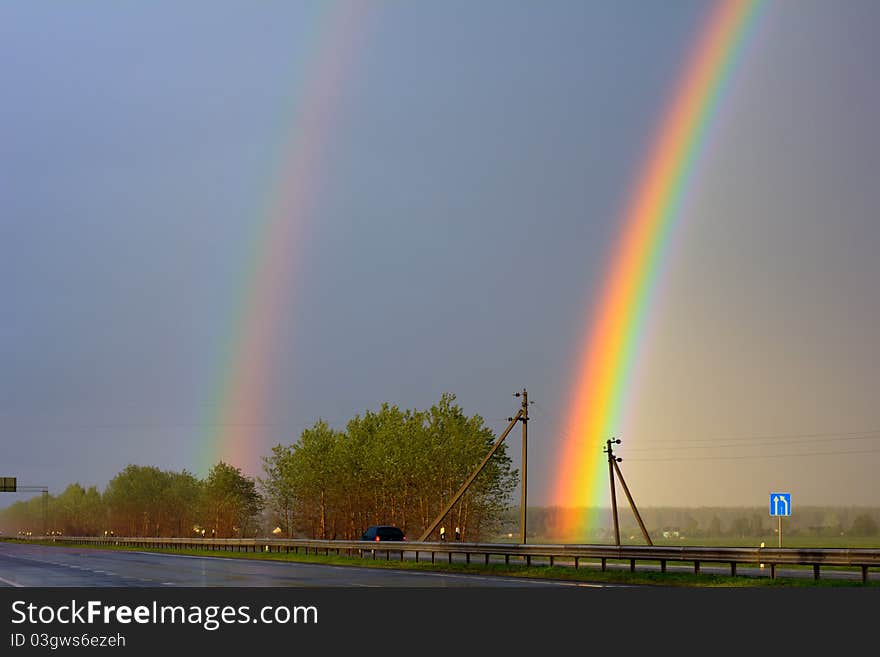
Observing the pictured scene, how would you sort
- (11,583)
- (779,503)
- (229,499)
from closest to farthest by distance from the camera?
(11,583), (779,503), (229,499)

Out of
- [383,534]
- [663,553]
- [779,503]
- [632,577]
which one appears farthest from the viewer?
[383,534]

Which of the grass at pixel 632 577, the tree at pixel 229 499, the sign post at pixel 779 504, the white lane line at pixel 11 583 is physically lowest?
the white lane line at pixel 11 583

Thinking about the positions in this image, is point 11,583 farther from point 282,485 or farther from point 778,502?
point 282,485

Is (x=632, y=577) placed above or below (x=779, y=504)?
below

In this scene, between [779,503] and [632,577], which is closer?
[632,577]

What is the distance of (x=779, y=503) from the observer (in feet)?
146

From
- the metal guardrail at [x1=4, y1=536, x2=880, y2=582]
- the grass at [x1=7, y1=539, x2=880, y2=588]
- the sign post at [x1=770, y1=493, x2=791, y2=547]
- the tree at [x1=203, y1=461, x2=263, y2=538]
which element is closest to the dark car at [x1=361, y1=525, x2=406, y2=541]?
the metal guardrail at [x1=4, y1=536, x2=880, y2=582]

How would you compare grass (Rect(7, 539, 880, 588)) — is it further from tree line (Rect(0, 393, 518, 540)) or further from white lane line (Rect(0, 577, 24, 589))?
tree line (Rect(0, 393, 518, 540))

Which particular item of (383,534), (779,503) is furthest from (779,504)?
(383,534)

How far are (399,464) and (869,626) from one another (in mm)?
95554

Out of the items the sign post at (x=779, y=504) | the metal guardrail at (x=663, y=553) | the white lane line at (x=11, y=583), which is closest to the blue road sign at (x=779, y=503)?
the sign post at (x=779, y=504)

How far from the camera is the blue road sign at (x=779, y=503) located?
44312 mm

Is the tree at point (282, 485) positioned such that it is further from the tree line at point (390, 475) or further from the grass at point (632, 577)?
the grass at point (632, 577)

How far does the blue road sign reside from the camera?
44.3 metres
